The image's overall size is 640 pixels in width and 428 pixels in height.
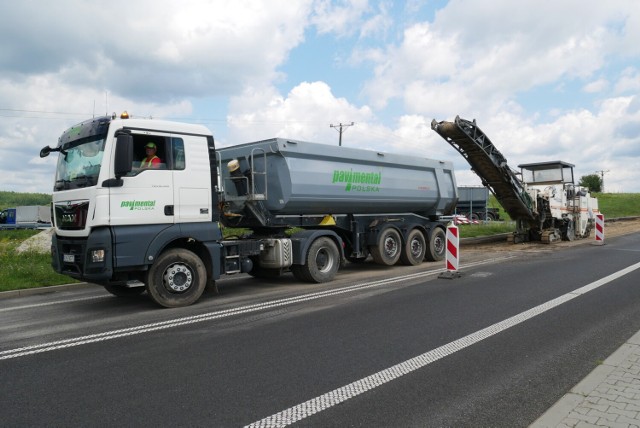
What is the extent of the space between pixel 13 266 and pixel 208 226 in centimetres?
636

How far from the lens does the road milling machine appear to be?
1603 centimetres

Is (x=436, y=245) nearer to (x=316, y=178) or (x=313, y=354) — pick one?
(x=316, y=178)

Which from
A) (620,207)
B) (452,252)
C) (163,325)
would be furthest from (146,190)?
(620,207)

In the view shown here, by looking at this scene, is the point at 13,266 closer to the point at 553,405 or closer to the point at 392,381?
the point at 392,381

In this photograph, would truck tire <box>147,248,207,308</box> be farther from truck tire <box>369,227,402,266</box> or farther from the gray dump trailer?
truck tire <box>369,227,402,266</box>

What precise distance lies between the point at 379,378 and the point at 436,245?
9859 mm

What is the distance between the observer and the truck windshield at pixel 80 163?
713cm

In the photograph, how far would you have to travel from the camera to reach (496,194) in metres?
18.3

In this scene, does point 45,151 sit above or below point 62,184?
above

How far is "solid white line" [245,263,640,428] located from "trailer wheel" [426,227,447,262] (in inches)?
255

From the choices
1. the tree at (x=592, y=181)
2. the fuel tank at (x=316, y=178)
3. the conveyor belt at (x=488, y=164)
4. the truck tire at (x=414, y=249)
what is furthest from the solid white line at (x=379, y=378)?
the tree at (x=592, y=181)

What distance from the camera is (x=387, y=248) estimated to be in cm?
1222

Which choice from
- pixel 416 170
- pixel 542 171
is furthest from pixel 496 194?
pixel 416 170

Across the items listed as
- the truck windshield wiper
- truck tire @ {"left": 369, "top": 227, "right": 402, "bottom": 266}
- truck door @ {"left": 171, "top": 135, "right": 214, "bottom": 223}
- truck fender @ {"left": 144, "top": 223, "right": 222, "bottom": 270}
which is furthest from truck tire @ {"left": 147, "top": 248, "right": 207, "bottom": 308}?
truck tire @ {"left": 369, "top": 227, "right": 402, "bottom": 266}
